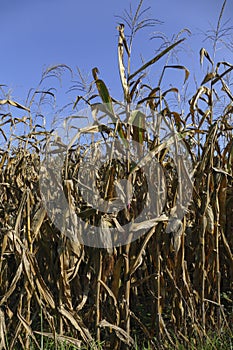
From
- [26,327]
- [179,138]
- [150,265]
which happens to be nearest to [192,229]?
[150,265]

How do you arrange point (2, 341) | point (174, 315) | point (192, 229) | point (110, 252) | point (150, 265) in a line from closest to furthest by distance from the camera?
point (2, 341)
point (110, 252)
point (174, 315)
point (192, 229)
point (150, 265)

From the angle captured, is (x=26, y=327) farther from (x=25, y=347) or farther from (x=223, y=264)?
(x=223, y=264)

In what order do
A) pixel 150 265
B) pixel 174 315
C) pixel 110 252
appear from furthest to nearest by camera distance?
pixel 150 265 → pixel 174 315 → pixel 110 252

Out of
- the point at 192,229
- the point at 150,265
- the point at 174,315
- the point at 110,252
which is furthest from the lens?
the point at 150,265

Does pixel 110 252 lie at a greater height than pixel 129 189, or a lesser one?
lesser

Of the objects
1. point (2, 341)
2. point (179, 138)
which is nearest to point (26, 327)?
point (2, 341)

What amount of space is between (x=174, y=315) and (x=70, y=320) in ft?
1.83

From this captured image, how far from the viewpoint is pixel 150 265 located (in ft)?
8.48

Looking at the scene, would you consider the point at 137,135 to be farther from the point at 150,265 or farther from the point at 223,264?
the point at 223,264

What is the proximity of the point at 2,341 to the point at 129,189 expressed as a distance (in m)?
0.83

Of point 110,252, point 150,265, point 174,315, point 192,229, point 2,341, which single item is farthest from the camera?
point 150,265

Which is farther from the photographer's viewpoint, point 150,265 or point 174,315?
point 150,265

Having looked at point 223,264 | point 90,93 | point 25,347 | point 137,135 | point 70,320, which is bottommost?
point 25,347

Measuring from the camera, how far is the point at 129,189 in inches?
75.0
